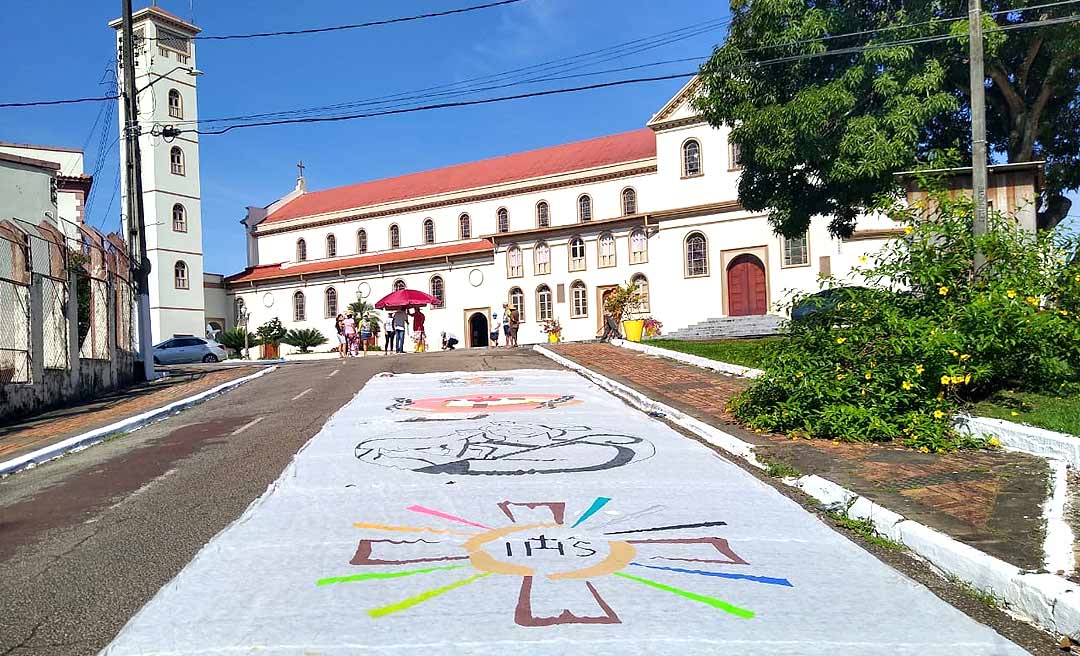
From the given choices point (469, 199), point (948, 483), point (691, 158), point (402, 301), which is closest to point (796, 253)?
point (691, 158)

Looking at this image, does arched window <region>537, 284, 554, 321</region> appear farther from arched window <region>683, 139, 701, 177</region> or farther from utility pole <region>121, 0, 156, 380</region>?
utility pole <region>121, 0, 156, 380</region>

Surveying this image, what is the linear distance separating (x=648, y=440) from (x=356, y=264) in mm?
50173

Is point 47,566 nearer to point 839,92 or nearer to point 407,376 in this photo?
point 407,376

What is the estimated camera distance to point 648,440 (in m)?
9.44

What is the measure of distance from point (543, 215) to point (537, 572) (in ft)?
159

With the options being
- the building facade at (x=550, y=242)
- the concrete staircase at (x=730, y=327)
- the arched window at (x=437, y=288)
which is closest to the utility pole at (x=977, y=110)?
the building facade at (x=550, y=242)

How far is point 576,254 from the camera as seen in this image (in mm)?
48594

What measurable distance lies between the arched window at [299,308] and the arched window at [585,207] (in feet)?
68.5

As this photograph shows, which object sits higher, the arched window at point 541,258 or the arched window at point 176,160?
the arched window at point 176,160

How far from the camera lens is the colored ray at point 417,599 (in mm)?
4316

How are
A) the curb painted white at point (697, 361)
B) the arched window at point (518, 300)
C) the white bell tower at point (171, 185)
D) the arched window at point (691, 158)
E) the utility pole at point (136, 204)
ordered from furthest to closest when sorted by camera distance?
the white bell tower at point (171, 185)
the arched window at point (518, 300)
the arched window at point (691, 158)
the utility pole at point (136, 204)
the curb painted white at point (697, 361)

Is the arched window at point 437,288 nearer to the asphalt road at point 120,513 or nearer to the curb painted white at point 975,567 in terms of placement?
the asphalt road at point 120,513

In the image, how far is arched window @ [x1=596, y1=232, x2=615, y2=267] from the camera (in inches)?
1858

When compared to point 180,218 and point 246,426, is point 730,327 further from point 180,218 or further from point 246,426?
point 180,218
